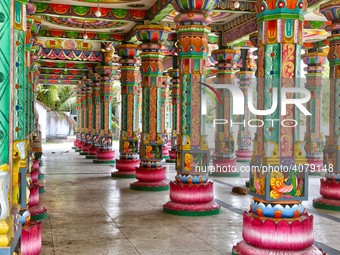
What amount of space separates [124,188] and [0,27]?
7.72 m

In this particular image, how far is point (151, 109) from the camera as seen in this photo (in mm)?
10203

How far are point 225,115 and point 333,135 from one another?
16.5 feet

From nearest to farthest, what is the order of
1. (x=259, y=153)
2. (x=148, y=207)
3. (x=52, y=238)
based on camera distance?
(x=259, y=153) < (x=52, y=238) < (x=148, y=207)

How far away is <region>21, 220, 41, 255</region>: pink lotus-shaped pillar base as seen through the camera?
4.06 m

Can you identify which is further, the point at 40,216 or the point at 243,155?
the point at 243,155

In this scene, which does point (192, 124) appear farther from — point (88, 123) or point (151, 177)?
point (88, 123)

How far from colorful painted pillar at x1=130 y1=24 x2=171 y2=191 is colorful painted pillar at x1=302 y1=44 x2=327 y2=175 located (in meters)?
5.47

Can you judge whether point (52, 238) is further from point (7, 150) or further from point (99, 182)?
point (99, 182)

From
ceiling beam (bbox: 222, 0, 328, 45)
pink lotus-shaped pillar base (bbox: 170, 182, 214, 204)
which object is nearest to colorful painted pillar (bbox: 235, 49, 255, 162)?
ceiling beam (bbox: 222, 0, 328, 45)

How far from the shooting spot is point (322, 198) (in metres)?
7.87

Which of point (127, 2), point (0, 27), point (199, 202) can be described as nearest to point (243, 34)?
point (127, 2)

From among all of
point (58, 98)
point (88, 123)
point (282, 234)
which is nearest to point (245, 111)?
point (88, 123)

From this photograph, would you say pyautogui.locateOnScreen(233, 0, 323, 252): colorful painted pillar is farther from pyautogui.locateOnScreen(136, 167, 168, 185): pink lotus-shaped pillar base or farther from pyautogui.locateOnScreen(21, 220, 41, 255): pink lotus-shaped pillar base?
pyautogui.locateOnScreen(136, 167, 168, 185): pink lotus-shaped pillar base

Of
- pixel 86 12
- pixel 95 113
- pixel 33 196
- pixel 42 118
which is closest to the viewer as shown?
pixel 33 196
